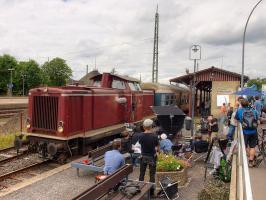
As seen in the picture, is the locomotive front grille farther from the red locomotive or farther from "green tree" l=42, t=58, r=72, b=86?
"green tree" l=42, t=58, r=72, b=86

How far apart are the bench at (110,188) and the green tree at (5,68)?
234ft

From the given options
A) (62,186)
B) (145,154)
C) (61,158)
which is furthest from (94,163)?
(145,154)

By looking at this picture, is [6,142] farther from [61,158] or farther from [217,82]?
[217,82]

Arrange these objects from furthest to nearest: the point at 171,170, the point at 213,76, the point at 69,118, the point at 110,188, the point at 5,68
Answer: the point at 5,68 < the point at 213,76 < the point at 69,118 < the point at 171,170 < the point at 110,188

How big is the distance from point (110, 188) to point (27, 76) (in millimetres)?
74519

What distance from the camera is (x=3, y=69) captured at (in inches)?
2992

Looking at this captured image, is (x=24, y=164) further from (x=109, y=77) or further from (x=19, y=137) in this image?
(x=109, y=77)

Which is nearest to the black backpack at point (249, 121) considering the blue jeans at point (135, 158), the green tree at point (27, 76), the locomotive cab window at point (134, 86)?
the blue jeans at point (135, 158)

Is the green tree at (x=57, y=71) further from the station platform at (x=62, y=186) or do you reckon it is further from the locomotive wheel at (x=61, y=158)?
the station platform at (x=62, y=186)

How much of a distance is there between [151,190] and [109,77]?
8209 mm

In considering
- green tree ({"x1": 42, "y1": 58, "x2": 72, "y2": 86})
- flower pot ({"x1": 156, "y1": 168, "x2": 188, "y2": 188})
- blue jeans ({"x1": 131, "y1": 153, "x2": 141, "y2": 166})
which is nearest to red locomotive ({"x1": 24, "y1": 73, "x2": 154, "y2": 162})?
blue jeans ({"x1": 131, "y1": 153, "x2": 141, "y2": 166})

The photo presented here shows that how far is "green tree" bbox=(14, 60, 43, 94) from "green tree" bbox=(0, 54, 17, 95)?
1.70 m

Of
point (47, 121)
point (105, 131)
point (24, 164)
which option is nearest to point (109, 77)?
point (105, 131)

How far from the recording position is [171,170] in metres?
8.74
